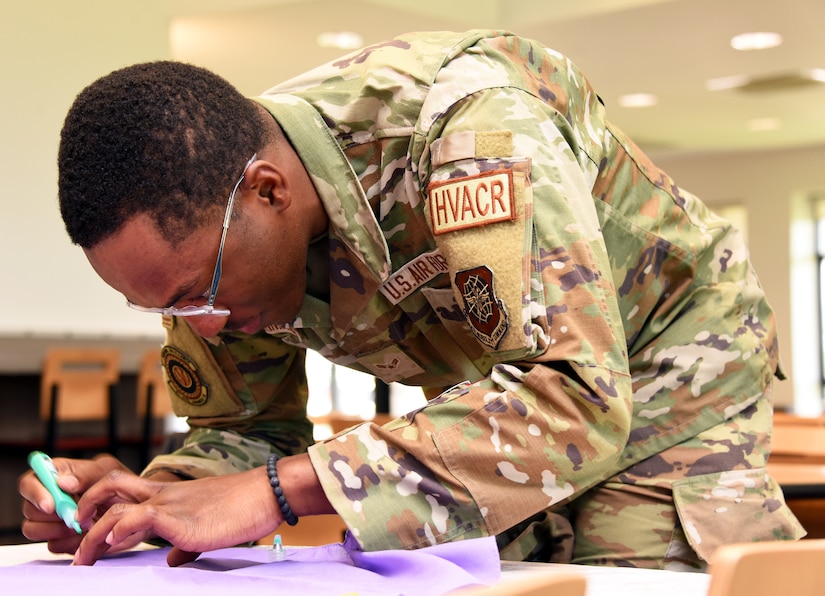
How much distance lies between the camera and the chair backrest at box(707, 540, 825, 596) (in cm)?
66

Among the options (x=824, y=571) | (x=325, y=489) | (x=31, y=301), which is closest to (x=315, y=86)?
(x=325, y=489)

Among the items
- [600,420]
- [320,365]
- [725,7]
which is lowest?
[320,365]

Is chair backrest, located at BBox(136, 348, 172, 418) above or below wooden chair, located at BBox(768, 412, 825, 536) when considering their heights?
below

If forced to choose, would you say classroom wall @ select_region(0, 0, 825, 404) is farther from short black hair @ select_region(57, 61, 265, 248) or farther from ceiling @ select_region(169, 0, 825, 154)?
short black hair @ select_region(57, 61, 265, 248)

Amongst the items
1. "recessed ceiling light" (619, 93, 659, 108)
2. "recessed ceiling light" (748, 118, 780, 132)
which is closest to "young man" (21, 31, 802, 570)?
"recessed ceiling light" (619, 93, 659, 108)

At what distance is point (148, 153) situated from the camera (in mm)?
1052

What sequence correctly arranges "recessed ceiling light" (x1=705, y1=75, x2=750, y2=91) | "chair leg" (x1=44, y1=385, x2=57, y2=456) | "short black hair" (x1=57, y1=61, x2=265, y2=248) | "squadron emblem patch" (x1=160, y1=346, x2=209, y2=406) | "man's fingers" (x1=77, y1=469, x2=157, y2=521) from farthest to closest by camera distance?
"recessed ceiling light" (x1=705, y1=75, x2=750, y2=91), "chair leg" (x1=44, y1=385, x2=57, y2=456), "squadron emblem patch" (x1=160, y1=346, x2=209, y2=406), "man's fingers" (x1=77, y1=469, x2=157, y2=521), "short black hair" (x1=57, y1=61, x2=265, y2=248)

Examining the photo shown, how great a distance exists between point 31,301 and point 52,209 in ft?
1.88

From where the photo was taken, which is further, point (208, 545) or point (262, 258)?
point (262, 258)

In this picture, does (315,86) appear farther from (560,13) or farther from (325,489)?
(560,13)

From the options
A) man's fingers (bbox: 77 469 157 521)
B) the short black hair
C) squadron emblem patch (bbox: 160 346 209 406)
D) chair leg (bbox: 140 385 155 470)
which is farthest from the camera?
chair leg (bbox: 140 385 155 470)

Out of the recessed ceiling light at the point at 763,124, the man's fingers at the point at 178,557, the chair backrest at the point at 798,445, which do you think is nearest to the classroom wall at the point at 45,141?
the chair backrest at the point at 798,445

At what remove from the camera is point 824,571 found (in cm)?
74

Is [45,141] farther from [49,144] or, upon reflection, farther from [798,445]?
[798,445]
